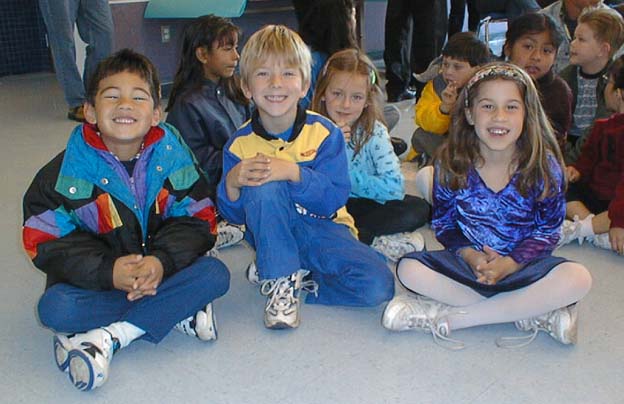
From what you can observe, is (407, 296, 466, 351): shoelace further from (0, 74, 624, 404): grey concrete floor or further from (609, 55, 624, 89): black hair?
(609, 55, 624, 89): black hair

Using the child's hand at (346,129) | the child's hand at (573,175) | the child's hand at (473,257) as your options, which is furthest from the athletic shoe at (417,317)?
the child's hand at (573,175)

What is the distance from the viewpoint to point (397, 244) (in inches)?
82.2

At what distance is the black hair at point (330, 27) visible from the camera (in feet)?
10.8

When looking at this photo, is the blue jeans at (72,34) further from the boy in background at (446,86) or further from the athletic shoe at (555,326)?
the athletic shoe at (555,326)

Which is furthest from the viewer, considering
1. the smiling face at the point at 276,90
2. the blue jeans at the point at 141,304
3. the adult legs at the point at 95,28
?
the adult legs at the point at 95,28

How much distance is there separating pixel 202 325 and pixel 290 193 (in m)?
0.38

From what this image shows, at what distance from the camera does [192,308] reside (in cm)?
161

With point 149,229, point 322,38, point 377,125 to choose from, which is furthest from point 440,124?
point 149,229

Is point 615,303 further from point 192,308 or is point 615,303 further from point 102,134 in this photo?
point 102,134

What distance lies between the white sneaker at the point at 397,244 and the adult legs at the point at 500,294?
0.36 metres

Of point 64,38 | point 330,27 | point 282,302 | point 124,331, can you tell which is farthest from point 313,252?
point 64,38

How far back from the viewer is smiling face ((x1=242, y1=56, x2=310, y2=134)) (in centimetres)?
174

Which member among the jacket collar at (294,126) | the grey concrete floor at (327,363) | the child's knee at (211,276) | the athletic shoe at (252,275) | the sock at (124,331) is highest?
the jacket collar at (294,126)

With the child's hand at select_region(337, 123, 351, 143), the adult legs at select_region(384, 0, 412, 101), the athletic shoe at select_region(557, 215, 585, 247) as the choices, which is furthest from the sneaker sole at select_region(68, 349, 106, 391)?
the adult legs at select_region(384, 0, 412, 101)
